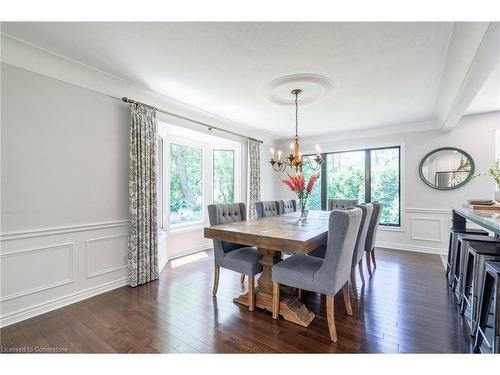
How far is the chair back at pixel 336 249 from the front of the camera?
178cm

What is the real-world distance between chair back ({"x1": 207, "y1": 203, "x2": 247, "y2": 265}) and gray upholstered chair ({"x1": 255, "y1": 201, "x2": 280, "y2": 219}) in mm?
444

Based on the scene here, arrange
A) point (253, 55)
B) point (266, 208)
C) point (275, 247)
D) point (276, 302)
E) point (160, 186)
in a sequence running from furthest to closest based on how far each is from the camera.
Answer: point (160, 186)
point (266, 208)
point (253, 55)
point (276, 302)
point (275, 247)

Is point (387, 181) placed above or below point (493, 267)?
above

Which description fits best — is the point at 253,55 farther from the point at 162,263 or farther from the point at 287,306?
the point at 162,263

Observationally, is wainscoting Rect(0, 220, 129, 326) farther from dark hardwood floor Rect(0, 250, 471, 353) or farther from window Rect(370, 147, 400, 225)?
window Rect(370, 147, 400, 225)

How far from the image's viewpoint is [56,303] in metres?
2.35

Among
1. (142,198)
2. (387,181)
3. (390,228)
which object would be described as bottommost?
(390,228)

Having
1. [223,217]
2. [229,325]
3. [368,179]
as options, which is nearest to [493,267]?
[229,325]

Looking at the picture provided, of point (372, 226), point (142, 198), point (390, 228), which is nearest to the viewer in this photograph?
point (142, 198)

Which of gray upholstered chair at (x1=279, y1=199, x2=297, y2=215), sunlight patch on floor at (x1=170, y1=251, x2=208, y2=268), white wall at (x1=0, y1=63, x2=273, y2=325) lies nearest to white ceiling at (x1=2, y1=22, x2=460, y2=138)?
white wall at (x1=0, y1=63, x2=273, y2=325)

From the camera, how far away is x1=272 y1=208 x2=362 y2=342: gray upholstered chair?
1795 millimetres

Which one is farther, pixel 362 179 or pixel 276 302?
pixel 362 179

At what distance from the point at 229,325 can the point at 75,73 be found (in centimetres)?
306
